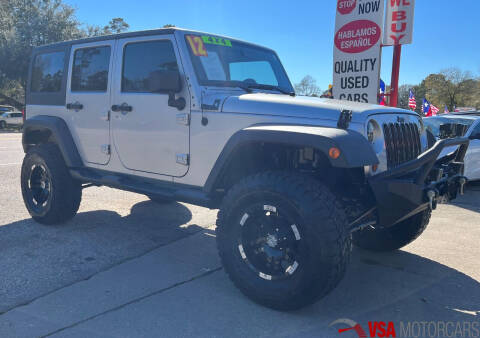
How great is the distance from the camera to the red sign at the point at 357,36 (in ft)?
22.3

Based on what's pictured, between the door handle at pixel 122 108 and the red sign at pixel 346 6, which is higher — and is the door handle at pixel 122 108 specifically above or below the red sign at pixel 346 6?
below

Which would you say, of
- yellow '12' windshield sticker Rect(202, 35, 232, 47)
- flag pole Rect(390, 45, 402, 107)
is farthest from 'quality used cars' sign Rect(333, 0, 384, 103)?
yellow '12' windshield sticker Rect(202, 35, 232, 47)

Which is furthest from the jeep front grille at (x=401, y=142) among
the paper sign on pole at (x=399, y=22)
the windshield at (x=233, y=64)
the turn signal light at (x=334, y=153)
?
the paper sign on pole at (x=399, y=22)

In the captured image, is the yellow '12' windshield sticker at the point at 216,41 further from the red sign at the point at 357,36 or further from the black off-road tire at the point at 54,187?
the red sign at the point at 357,36

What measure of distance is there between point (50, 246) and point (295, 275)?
8.78 ft

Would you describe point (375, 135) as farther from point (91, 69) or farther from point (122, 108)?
point (91, 69)

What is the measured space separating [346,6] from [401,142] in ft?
14.7

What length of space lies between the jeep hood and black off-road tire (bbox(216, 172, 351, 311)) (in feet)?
1.57

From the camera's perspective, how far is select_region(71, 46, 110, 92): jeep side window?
14.7ft

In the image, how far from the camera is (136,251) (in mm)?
4258

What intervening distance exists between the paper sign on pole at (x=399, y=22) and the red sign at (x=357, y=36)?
0.77 ft

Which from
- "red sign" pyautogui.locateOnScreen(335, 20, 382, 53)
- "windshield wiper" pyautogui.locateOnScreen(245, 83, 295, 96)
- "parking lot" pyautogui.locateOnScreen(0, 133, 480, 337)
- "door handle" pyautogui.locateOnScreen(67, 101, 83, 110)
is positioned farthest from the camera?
"red sign" pyautogui.locateOnScreen(335, 20, 382, 53)

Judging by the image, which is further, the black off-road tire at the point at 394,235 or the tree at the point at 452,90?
the tree at the point at 452,90

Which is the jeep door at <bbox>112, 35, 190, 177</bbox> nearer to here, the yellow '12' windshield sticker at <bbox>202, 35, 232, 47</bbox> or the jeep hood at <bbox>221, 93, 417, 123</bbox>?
the yellow '12' windshield sticker at <bbox>202, 35, 232, 47</bbox>
